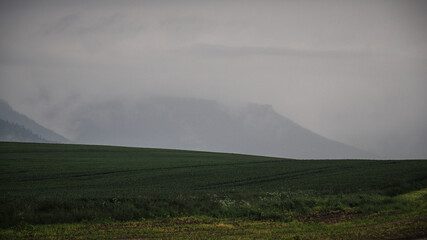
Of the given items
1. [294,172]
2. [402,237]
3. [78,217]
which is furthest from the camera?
[294,172]

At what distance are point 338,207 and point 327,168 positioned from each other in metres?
25.3

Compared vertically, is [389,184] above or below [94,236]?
above

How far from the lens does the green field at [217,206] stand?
2350 cm

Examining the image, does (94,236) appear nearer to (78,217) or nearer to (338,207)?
(78,217)

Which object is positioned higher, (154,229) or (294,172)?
(294,172)

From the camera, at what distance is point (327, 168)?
180 ft

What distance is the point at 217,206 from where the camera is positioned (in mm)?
29953

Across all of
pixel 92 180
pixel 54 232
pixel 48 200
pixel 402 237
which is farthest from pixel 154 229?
pixel 92 180

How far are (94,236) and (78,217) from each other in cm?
488

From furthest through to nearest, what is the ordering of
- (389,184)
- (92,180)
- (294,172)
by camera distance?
(294,172) < (92,180) < (389,184)

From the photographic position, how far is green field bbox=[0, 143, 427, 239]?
925 inches

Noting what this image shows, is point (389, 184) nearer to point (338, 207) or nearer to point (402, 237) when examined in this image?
point (338, 207)

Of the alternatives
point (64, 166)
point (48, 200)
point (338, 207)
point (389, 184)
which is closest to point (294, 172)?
point (389, 184)

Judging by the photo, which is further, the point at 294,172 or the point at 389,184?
the point at 294,172
